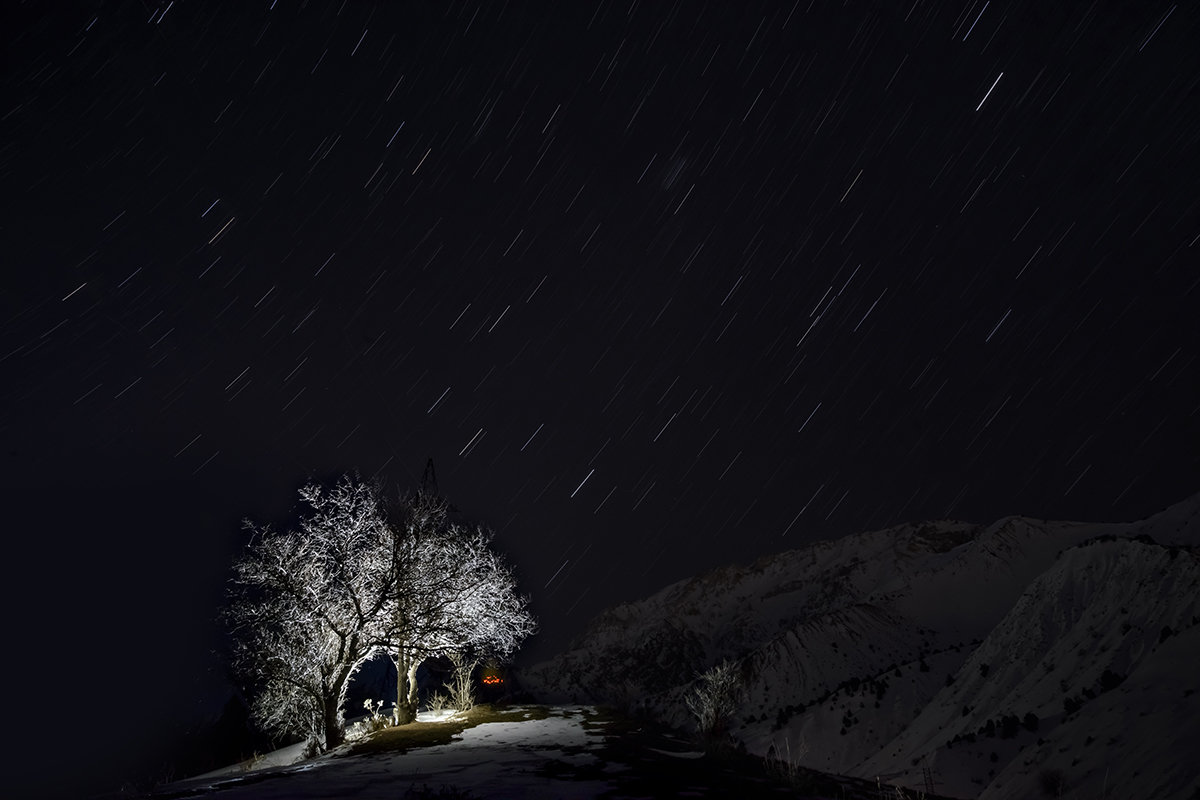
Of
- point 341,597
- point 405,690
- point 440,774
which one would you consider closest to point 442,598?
point 341,597

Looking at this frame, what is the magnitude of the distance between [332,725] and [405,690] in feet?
18.7

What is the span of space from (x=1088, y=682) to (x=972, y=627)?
5181cm

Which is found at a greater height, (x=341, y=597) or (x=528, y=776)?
(x=341, y=597)

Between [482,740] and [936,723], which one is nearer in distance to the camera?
[482,740]

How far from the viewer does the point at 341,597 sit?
17.8 metres

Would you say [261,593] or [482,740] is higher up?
[261,593]

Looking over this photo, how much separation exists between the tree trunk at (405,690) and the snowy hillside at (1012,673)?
12.5 m

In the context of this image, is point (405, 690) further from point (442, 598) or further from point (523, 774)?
point (523, 774)

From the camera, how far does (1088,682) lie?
69.6 ft

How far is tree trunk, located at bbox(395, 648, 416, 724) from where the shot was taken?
19812 mm

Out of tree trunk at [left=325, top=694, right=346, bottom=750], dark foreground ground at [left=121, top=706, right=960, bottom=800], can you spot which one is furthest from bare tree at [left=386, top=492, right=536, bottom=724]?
dark foreground ground at [left=121, top=706, right=960, bottom=800]

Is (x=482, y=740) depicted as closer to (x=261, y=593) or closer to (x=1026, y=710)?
(x=261, y=593)

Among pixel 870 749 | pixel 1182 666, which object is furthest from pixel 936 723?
pixel 1182 666

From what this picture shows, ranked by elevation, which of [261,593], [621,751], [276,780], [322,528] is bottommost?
[621,751]
